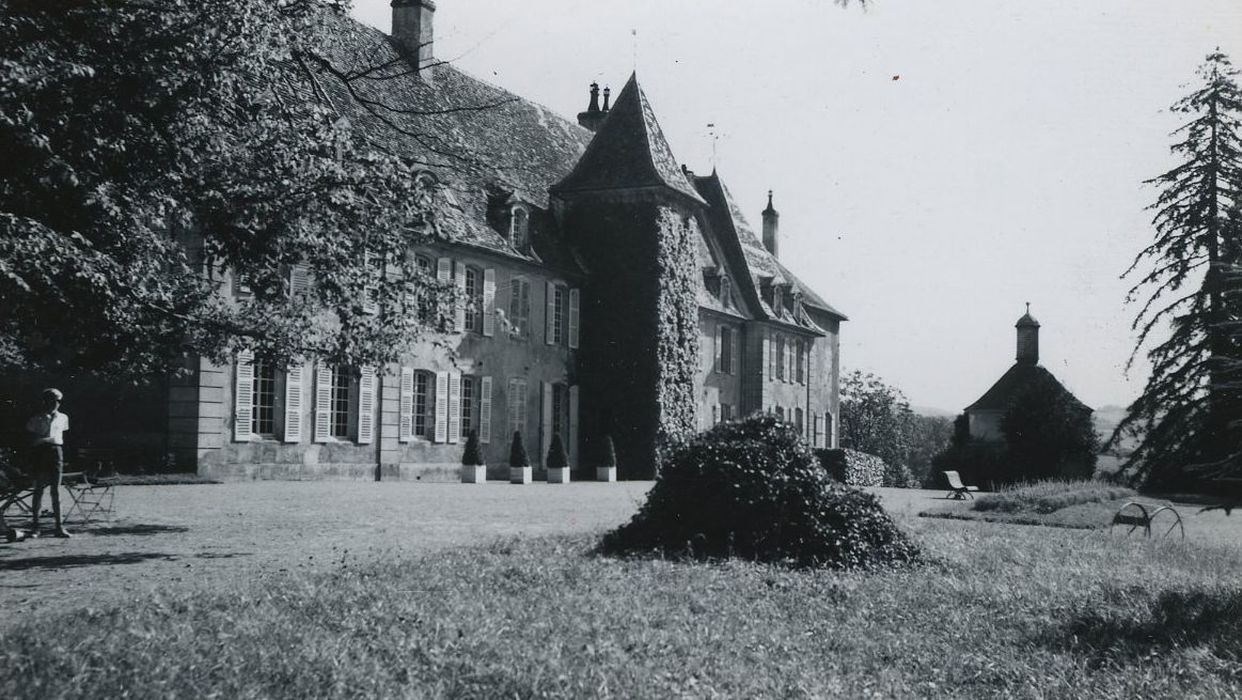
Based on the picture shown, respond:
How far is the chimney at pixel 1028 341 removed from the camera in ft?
202

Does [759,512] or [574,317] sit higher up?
[574,317]

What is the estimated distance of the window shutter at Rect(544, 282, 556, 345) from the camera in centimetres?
3291

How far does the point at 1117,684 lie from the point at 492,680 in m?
3.81

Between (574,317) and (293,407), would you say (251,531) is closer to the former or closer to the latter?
(293,407)

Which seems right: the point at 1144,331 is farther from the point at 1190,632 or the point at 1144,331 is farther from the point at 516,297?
the point at 1190,632

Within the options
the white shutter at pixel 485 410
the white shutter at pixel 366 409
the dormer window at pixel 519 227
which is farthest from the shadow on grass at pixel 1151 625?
the dormer window at pixel 519 227

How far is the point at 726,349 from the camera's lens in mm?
43281

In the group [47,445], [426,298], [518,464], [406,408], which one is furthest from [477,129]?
[47,445]

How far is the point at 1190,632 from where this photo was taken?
838 centimetres

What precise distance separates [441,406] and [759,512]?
56.7 ft

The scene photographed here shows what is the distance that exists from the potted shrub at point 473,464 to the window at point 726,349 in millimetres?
16633

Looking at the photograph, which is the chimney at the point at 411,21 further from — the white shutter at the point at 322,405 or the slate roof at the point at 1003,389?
the slate roof at the point at 1003,389

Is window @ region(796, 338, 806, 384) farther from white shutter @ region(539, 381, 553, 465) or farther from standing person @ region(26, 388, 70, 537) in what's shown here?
standing person @ region(26, 388, 70, 537)

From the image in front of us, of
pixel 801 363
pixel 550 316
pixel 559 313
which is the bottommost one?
pixel 801 363
